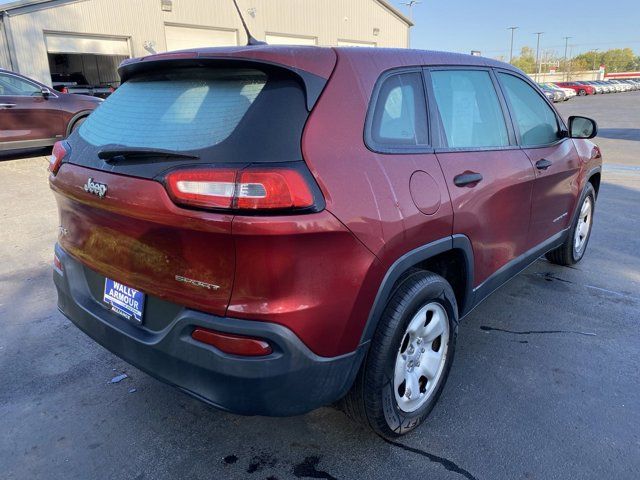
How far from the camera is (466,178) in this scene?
2.66m

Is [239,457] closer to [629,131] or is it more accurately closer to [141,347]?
[141,347]

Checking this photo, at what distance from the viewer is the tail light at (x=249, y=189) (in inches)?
71.2

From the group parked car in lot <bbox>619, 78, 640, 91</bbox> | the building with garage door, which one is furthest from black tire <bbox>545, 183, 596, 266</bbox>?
parked car in lot <bbox>619, 78, 640, 91</bbox>

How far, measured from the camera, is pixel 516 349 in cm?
338

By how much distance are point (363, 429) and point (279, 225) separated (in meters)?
1.34

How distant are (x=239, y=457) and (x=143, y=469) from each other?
0.43m

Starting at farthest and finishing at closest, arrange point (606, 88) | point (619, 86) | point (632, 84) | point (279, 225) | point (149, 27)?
point (632, 84) < point (619, 86) < point (606, 88) < point (149, 27) < point (279, 225)

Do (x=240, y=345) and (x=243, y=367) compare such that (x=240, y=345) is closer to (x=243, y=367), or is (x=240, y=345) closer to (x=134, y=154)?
(x=243, y=367)

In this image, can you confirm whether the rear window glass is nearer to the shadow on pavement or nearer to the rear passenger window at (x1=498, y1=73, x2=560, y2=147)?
the rear passenger window at (x1=498, y1=73, x2=560, y2=147)

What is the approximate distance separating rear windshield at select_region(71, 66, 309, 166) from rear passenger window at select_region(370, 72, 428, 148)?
42 cm

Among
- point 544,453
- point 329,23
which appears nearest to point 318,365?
point 544,453

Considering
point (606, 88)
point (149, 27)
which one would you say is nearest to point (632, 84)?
point (606, 88)

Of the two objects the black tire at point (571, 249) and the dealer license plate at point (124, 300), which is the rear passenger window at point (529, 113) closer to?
the black tire at point (571, 249)

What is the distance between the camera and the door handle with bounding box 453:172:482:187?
2.58m
